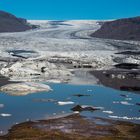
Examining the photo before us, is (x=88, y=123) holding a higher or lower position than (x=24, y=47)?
lower

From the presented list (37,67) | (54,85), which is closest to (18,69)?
(37,67)

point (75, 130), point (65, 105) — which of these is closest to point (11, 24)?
point (65, 105)

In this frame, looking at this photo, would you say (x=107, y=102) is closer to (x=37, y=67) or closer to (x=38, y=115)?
(x=38, y=115)

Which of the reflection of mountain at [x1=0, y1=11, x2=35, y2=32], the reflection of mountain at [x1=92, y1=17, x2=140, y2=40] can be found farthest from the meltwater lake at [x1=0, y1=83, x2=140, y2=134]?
the reflection of mountain at [x1=0, y1=11, x2=35, y2=32]

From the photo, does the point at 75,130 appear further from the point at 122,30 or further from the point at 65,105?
the point at 122,30

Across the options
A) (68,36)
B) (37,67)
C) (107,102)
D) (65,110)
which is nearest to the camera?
(65,110)

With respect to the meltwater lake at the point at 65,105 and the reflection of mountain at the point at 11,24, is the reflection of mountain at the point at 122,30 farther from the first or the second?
the meltwater lake at the point at 65,105

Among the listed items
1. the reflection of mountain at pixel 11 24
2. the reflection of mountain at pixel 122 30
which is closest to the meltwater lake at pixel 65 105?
the reflection of mountain at pixel 122 30
